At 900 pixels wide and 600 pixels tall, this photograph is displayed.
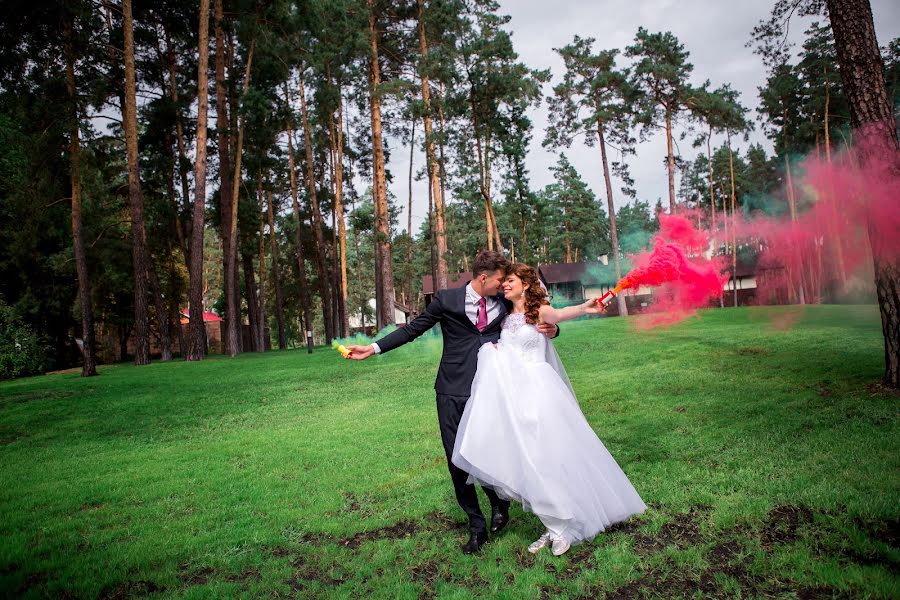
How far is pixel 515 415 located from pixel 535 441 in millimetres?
285

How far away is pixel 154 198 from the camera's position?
32531 mm

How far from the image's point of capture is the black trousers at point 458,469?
4988 mm

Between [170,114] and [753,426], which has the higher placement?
[170,114]

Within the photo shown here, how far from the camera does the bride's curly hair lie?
4961 millimetres

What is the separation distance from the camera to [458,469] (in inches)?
197

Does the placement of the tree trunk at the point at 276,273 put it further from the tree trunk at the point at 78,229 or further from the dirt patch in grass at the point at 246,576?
the dirt patch in grass at the point at 246,576

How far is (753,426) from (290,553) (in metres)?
6.93

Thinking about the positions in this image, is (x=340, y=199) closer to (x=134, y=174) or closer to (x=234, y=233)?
(x=234, y=233)

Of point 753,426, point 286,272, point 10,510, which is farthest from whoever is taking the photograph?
point 286,272

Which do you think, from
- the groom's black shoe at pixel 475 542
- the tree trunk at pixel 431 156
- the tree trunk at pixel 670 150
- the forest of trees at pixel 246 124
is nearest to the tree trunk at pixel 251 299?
the forest of trees at pixel 246 124

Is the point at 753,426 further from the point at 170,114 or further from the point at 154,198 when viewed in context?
the point at 154,198

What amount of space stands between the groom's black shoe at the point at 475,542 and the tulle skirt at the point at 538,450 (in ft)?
1.53

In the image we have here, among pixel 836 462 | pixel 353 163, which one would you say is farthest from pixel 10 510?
pixel 353 163

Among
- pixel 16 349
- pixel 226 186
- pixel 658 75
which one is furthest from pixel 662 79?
pixel 16 349
